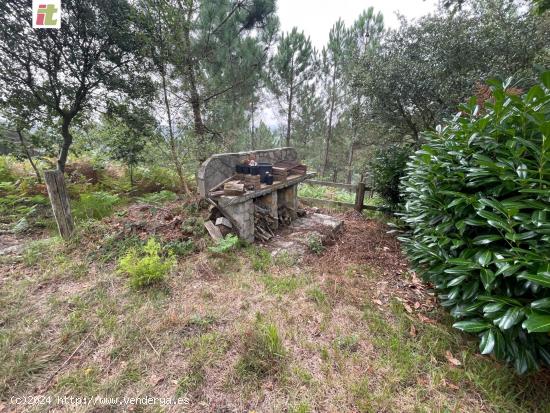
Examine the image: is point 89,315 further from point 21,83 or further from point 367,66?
point 367,66

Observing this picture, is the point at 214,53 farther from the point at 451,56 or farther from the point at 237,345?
the point at 237,345

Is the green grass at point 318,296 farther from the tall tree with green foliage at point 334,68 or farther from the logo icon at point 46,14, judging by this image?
the tall tree with green foliage at point 334,68

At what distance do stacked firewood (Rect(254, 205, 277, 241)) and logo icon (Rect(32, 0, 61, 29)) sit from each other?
4.38m

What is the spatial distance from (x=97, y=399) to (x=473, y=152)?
125 inches

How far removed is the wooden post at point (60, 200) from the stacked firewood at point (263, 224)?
2.74m

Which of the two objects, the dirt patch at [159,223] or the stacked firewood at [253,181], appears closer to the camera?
the dirt patch at [159,223]

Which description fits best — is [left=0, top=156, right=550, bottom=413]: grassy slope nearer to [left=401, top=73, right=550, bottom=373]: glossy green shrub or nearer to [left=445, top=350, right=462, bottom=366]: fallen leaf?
[left=445, top=350, right=462, bottom=366]: fallen leaf

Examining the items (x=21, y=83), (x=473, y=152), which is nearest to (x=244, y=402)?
(x=473, y=152)

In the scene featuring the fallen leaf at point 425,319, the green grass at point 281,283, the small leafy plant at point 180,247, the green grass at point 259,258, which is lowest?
the fallen leaf at point 425,319

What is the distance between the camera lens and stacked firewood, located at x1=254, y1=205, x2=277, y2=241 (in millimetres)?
3682

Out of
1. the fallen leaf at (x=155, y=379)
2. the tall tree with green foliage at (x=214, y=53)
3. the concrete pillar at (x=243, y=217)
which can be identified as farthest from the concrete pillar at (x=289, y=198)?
the fallen leaf at (x=155, y=379)

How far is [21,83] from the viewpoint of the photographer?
12.7 feet

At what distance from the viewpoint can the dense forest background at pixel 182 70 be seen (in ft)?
12.6

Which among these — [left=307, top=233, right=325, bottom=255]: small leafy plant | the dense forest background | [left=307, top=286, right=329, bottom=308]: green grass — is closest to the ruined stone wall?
the dense forest background
